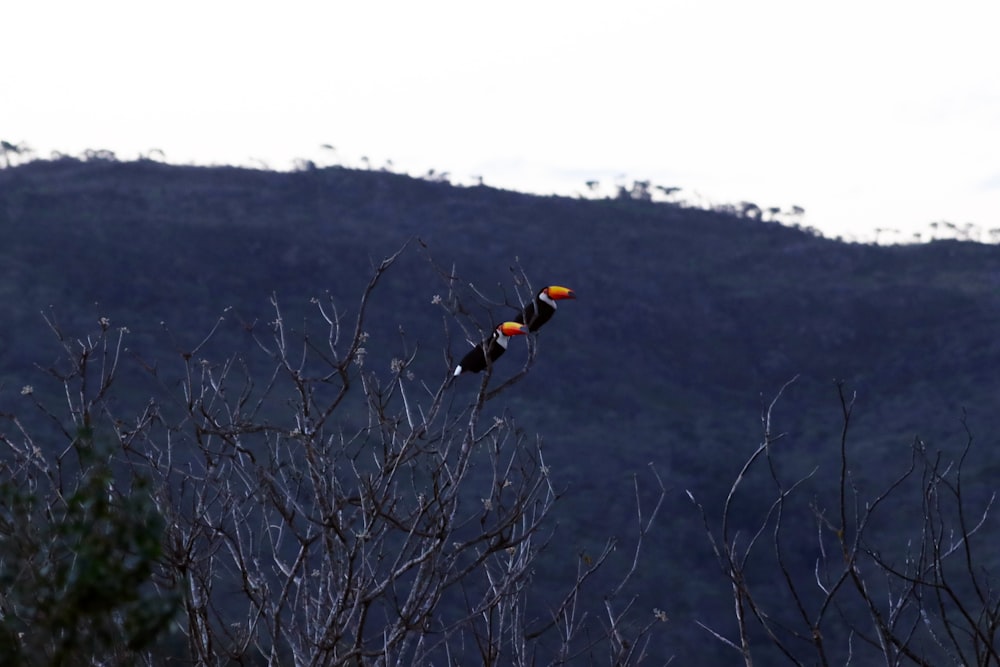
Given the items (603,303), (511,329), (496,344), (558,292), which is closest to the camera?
(511,329)

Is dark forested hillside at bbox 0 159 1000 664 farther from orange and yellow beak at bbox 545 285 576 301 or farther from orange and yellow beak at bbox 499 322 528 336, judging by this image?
orange and yellow beak at bbox 499 322 528 336

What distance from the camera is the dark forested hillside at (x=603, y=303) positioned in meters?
33.9

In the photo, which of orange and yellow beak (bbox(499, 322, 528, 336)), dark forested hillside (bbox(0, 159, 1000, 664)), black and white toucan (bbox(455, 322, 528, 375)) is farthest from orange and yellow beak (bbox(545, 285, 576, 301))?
dark forested hillside (bbox(0, 159, 1000, 664))

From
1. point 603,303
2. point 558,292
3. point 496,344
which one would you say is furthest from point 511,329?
point 603,303

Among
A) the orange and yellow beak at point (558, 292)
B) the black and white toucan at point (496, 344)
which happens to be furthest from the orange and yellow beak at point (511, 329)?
the orange and yellow beak at point (558, 292)

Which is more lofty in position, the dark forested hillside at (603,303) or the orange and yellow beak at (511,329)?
the orange and yellow beak at (511,329)

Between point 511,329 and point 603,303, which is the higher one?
point 511,329

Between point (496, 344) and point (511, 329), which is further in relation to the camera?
point (496, 344)

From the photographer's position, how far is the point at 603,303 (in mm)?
45844

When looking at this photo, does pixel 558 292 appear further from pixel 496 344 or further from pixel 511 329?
pixel 511 329

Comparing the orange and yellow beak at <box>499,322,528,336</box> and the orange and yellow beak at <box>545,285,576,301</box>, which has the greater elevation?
the orange and yellow beak at <box>499,322,528,336</box>

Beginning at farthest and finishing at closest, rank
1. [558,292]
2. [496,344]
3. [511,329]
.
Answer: [558,292] → [496,344] → [511,329]

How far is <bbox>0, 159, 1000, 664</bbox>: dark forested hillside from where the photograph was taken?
33938 millimetres

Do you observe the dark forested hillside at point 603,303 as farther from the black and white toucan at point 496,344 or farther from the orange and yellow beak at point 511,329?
the orange and yellow beak at point 511,329
